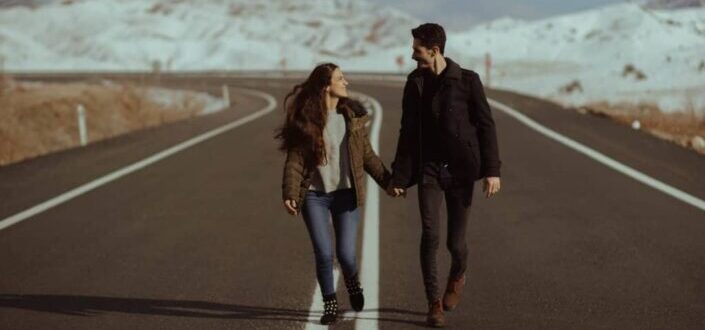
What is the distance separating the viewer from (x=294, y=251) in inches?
346

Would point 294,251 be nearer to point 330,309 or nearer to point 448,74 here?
point 330,309

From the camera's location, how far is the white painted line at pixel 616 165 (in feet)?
36.6

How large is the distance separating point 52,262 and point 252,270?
68.4 inches

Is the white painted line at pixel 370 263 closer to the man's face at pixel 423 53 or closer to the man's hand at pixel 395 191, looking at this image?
the man's hand at pixel 395 191

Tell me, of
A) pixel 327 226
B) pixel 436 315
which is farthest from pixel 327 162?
pixel 436 315

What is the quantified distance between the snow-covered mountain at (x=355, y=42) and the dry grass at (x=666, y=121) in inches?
89.2

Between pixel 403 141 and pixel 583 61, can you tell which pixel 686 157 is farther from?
pixel 583 61

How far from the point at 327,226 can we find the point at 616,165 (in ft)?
28.9

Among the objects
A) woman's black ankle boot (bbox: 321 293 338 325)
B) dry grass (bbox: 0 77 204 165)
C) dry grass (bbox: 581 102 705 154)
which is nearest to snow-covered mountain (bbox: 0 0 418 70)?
dry grass (bbox: 0 77 204 165)

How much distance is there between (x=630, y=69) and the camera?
47.1m

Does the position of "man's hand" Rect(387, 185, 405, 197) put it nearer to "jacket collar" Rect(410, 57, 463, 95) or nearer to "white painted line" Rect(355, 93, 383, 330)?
"jacket collar" Rect(410, 57, 463, 95)

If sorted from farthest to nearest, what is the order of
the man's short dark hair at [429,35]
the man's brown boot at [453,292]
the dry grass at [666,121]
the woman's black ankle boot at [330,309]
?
the dry grass at [666,121]
the man's brown boot at [453,292]
the woman's black ankle boot at [330,309]
the man's short dark hair at [429,35]

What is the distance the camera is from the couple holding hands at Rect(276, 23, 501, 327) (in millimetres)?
5977

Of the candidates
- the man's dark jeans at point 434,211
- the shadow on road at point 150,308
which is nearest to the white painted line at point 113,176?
the shadow on road at point 150,308
